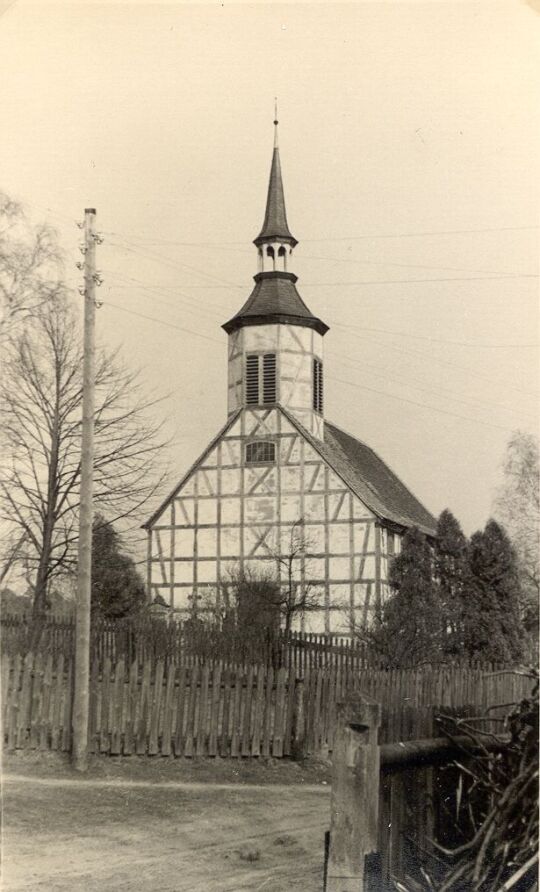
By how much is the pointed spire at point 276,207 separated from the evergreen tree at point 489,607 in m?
4.98

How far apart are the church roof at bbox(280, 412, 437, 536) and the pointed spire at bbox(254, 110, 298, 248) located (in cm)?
1193

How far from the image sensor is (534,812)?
173 inches

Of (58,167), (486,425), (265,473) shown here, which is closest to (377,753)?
(486,425)

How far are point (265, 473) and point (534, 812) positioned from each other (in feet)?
55.0

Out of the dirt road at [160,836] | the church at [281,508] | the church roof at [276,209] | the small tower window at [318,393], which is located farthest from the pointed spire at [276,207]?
the small tower window at [318,393]

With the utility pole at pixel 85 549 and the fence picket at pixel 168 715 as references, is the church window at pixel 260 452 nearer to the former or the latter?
the fence picket at pixel 168 715

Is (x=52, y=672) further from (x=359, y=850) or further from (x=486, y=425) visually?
(x=359, y=850)

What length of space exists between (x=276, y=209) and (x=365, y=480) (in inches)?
586

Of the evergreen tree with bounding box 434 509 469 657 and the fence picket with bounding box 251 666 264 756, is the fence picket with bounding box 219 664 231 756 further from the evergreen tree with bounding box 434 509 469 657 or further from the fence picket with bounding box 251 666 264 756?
the evergreen tree with bounding box 434 509 469 657

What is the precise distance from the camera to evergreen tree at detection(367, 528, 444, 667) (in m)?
14.9

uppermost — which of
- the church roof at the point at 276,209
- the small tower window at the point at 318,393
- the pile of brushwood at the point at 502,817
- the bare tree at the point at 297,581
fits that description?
the small tower window at the point at 318,393

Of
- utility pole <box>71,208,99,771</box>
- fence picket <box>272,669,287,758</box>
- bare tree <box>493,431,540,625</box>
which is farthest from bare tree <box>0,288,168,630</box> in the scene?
bare tree <box>493,431,540,625</box>

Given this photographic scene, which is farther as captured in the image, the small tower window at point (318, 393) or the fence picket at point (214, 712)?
the small tower window at point (318, 393)

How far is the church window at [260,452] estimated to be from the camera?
2064cm
